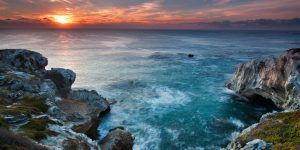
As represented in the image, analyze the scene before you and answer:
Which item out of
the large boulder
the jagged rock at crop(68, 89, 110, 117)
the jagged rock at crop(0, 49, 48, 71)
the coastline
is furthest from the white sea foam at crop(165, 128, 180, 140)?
the jagged rock at crop(0, 49, 48, 71)

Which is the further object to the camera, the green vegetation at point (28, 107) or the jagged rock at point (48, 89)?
the jagged rock at point (48, 89)

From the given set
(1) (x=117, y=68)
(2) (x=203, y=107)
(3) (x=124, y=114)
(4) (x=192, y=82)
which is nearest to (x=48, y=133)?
(3) (x=124, y=114)

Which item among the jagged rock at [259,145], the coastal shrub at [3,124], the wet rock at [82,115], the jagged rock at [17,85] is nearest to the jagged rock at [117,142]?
the wet rock at [82,115]

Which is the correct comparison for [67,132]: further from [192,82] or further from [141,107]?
[192,82]

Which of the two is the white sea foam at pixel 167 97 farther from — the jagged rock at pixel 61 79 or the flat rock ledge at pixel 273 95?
the jagged rock at pixel 61 79

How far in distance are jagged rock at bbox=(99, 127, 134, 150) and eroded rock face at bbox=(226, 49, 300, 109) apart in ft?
81.3

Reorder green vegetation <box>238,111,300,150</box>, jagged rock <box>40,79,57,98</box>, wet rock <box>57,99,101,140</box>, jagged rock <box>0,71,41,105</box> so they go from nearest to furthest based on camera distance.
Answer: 1. green vegetation <box>238,111,300,150</box>
2. jagged rock <box>0,71,41,105</box>
3. wet rock <box>57,99,101,140</box>
4. jagged rock <box>40,79,57,98</box>

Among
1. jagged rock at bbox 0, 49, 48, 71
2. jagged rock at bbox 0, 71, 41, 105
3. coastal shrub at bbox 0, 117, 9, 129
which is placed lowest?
coastal shrub at bbox 0, 117, 9, 129

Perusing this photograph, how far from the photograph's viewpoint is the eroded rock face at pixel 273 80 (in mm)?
40406

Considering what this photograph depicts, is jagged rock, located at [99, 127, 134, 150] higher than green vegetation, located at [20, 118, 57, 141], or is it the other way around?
green vegetation, located at [20, 118, 57, 141]

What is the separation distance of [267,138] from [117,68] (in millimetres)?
70882

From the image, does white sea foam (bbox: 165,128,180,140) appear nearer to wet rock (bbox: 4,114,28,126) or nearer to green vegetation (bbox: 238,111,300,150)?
green vegetation (bbox: 238,111,300,150)

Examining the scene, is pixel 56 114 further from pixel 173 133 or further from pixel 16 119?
pixel 173 133

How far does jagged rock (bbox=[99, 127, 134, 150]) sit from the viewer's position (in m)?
28.9
